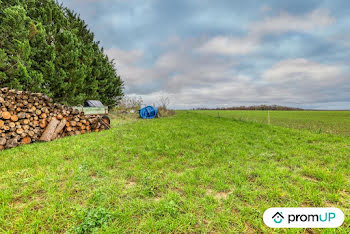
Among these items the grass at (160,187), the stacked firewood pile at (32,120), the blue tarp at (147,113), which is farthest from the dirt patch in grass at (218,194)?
the blue tarp at (147,113)

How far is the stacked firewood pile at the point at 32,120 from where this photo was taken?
5422mm

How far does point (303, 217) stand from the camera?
2104 mm

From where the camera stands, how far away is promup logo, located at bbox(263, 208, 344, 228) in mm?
1959

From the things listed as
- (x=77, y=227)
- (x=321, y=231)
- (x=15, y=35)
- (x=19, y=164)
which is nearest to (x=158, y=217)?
(x=77, y=227)

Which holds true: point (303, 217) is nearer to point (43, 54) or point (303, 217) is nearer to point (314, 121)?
point (314, 121)

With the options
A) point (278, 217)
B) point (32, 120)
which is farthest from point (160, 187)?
point (32, 120)

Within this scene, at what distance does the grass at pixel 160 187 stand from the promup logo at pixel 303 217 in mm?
97

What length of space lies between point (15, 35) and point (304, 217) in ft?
53.5

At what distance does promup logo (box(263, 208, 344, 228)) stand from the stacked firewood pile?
8.20 m

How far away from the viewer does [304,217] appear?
6.90 feet

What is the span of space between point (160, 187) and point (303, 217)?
238 centimetres

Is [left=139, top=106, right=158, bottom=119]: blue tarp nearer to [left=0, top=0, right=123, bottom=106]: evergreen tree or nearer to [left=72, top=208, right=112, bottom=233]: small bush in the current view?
[left=0, top=0, right=123, bottom=106]: evergreen tree

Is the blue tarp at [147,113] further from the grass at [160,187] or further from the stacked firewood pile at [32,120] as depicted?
the grass at [160,187]

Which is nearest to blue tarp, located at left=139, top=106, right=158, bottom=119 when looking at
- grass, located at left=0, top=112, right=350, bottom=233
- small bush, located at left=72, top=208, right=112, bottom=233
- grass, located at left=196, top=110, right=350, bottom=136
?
grass, located at left=196, top=110, right=350, bottom=136
